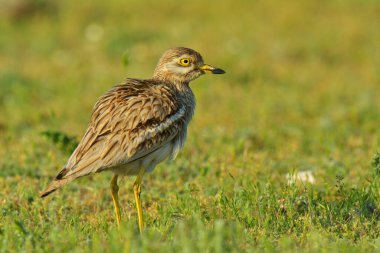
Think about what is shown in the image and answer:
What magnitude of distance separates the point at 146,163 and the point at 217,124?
12.8ft

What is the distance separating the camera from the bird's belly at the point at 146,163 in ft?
20.2

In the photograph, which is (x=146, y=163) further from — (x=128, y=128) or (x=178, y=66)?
(x=178, y=66)

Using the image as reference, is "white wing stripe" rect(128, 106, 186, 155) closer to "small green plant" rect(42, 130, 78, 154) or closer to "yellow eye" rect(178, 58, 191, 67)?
"yellow eye" rect(178, 58, 191, 67)

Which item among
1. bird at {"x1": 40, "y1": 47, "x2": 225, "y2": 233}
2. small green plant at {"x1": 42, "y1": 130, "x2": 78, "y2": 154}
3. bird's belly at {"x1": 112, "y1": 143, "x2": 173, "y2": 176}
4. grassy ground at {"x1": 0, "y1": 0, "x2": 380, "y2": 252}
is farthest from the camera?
small green plant at {"x1": 42, "y1": 130, "x2": 78, "y2": 154}

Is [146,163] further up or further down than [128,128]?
further down

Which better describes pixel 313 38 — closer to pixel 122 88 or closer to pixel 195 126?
pixel 195 126

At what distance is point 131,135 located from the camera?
601 centimetres

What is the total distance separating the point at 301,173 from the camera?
7793 millimetres

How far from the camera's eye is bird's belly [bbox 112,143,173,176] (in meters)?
6.15

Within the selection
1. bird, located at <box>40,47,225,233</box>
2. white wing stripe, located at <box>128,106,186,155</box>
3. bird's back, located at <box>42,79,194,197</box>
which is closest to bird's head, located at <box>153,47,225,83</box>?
bird, located at <box>40,47,225,233</box>

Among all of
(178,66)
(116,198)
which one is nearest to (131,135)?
(116,198)

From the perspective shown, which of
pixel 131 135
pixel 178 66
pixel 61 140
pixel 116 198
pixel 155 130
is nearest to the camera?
pixel 131 135

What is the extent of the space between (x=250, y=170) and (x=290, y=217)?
162cm

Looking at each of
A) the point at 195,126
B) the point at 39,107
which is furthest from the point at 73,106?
the point at 195,126
